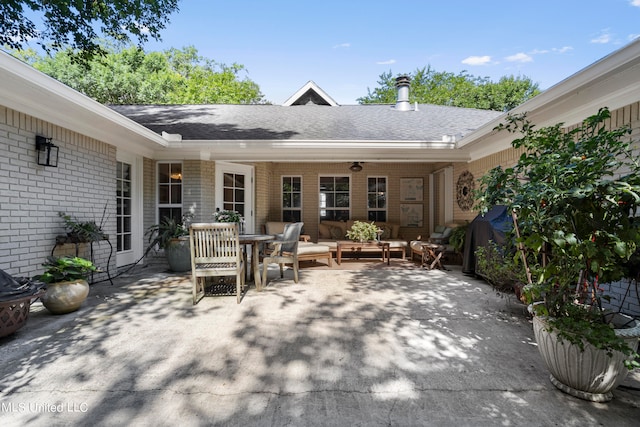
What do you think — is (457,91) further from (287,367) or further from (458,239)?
(287,367)

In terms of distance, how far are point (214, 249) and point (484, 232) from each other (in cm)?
395

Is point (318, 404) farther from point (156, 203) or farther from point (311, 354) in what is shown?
point (156, 203)

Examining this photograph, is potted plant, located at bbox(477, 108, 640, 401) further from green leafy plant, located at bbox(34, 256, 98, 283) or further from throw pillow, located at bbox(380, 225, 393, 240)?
throw pillow, located at bbox(380, 225, 393, 240)

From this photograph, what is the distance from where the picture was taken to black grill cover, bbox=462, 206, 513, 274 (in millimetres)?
4452

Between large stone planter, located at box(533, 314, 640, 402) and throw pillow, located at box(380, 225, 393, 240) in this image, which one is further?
throw pillow, located at box(380, 225, 393, 240)

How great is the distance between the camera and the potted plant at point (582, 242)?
5.63 ft

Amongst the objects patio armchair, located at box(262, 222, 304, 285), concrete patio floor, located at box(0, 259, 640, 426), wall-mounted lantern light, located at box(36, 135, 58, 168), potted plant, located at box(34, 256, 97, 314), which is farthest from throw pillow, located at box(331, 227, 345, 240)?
wall-mounted lantern light, located at box(36, 135, 58, 168)

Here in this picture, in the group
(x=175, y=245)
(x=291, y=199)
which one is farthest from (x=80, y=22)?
(x=291, y=199)

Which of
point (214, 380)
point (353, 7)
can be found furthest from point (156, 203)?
point (353, 7)

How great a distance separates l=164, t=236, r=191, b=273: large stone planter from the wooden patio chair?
202cm

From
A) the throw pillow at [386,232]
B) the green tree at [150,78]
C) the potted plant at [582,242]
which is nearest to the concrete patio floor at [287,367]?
the potted plant at [582,242]

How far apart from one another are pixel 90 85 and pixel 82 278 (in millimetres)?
19536

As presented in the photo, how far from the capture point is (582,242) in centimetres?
171

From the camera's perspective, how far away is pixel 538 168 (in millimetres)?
1963
